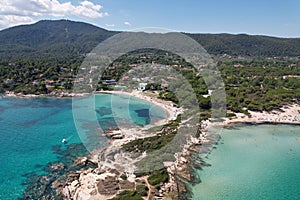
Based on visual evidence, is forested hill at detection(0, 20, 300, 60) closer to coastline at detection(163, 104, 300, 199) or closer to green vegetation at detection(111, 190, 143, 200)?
coastline at detection(163, 104, 300, 199)

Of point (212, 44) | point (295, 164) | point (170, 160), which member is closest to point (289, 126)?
point (295, 164)

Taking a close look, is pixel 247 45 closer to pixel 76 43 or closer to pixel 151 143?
pixel 76 43

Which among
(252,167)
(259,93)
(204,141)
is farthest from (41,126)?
(259,93)

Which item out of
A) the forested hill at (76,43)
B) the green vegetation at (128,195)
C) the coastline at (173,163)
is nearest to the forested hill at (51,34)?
the forested hill at (76,43)

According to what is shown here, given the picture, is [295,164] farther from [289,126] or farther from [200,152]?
[289,126]

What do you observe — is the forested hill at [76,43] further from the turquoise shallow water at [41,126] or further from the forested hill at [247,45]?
the turquoise shallow water at [41,126]

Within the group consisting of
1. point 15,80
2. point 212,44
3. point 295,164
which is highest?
point 212,44
